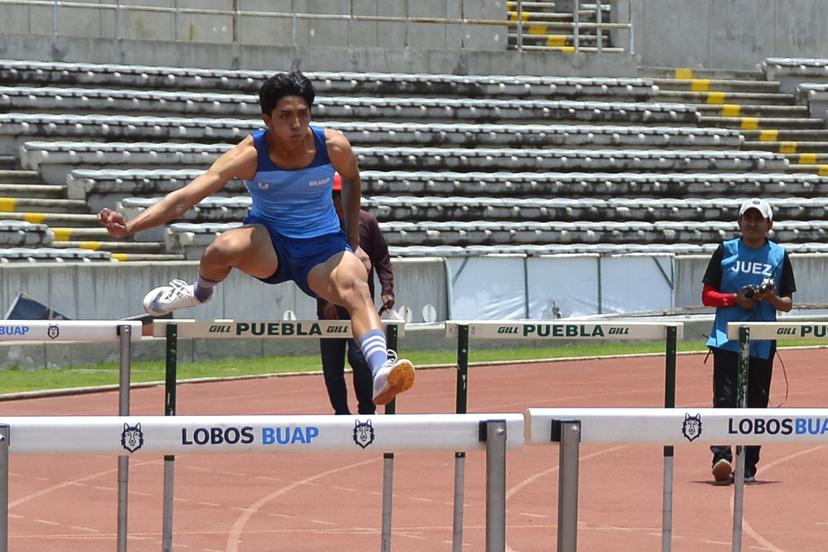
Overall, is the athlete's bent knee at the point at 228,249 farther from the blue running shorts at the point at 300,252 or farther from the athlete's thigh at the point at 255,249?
the blue running shorts at the point at 300,252

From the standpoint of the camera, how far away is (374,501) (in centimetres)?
991

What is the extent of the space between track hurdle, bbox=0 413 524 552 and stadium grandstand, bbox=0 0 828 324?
13763 mm

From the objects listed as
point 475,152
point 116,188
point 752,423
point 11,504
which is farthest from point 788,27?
point 752,423

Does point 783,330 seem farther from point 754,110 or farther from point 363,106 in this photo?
point 754,110

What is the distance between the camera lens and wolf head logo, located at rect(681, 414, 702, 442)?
4.69 meters

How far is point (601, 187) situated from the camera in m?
25.3

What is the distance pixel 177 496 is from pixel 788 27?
24.5m

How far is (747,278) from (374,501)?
8.31ft

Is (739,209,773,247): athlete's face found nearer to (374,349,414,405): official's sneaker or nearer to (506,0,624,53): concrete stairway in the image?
(374,349,414,405): official's sneaker

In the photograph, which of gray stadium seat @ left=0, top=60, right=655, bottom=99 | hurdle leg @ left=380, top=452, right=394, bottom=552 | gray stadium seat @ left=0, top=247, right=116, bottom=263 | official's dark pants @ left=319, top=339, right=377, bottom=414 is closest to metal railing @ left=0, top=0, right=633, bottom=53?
gray stadium seat @ left=0, top=60, right=655, bottom=99

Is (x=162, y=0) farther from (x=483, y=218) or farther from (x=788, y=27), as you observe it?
(x=788, y=27)

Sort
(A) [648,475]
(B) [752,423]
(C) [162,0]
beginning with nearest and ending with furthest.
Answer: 1. (B) [752,423]
2. (A) [648,475]
3. (C) [162,0]

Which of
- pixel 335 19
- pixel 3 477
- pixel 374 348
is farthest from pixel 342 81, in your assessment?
pixel 3 477

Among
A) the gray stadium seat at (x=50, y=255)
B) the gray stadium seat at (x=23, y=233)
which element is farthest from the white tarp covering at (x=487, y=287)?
the gray stadium seat at (x=23, y=233)
